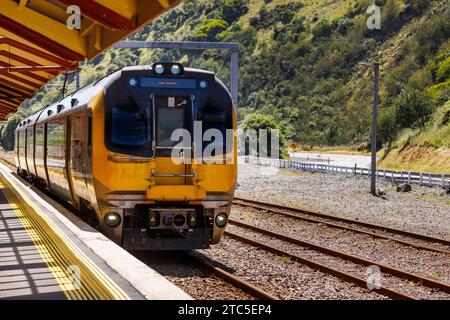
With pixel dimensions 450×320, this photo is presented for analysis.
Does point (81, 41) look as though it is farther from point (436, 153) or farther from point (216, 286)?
point (436, 153)

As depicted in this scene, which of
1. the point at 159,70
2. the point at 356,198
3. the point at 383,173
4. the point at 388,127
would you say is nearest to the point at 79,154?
the point at 159,70

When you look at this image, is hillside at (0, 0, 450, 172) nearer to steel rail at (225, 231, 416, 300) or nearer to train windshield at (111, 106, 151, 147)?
steel rail at (225, 231, 416, 300)

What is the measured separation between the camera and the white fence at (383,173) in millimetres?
29938

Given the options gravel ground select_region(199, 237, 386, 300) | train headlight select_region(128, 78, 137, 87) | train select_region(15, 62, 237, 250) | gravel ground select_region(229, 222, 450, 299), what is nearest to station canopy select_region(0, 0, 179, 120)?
train headlight select_region(128, 78, 137, 87)

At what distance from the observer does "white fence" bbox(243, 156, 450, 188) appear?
29.9m

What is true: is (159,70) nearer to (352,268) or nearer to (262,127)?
(352,268)

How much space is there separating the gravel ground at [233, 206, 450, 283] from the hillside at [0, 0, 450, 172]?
2229cm

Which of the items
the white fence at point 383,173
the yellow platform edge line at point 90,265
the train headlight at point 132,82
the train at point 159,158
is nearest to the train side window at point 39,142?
the yellow platform edge line at point 90,265

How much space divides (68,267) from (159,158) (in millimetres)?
2860

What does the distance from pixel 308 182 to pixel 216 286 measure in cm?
2652

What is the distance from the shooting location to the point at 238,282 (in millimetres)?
9805

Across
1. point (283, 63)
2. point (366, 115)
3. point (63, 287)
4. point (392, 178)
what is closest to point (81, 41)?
point (63, 287)

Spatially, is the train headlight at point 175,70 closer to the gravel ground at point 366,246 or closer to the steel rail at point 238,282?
the steel rail at point 238,282

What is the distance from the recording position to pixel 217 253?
13109 mm
